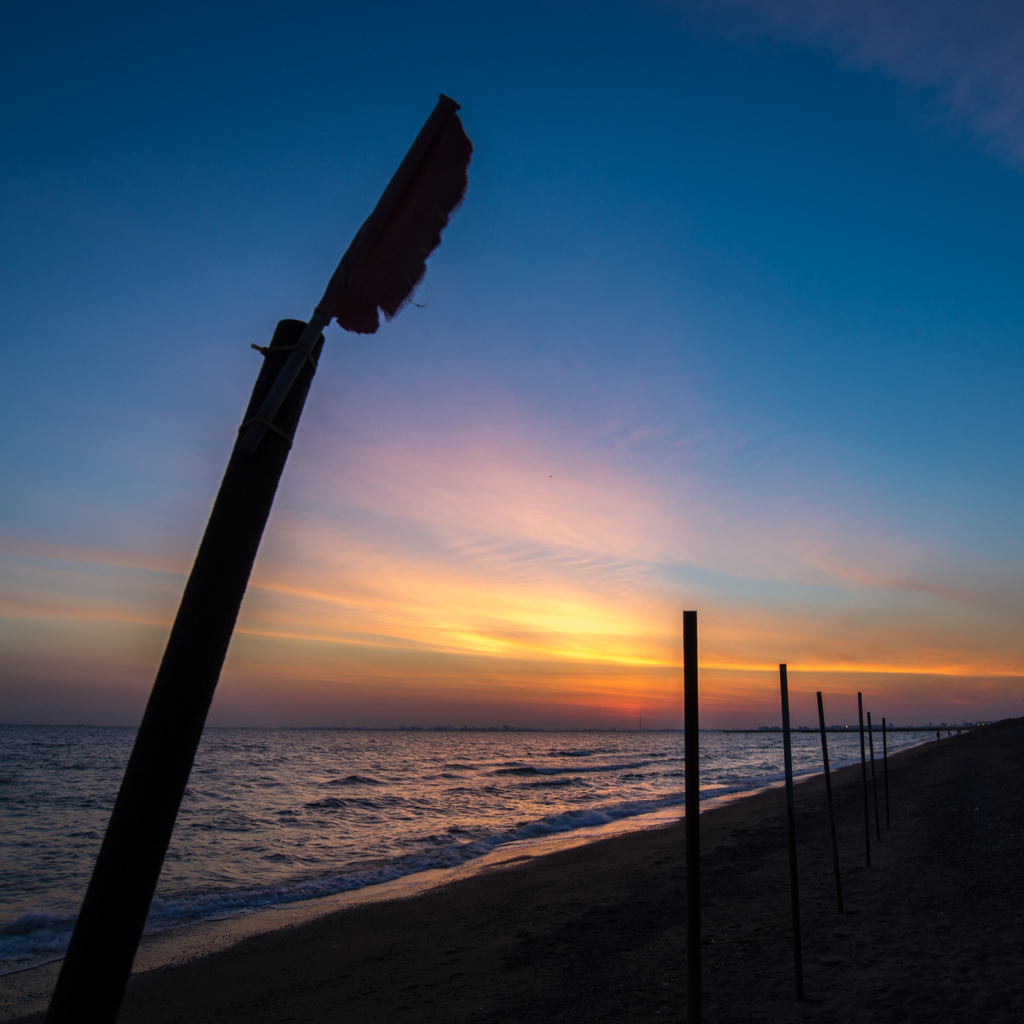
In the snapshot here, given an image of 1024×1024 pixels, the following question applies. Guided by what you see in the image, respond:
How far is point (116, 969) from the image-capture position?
1.47 meters

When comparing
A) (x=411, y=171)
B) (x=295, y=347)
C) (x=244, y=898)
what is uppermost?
(x=411, y=171)

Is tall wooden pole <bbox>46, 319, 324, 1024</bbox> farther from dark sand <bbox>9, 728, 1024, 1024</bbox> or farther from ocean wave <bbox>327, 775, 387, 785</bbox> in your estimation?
ocean wave <bbox>327, 775, 387, 785</bbox>

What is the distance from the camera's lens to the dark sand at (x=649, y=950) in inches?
242

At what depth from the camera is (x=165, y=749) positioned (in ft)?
5.03

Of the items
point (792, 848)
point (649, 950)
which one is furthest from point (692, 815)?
point (649, 950)

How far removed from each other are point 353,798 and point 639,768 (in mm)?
28310

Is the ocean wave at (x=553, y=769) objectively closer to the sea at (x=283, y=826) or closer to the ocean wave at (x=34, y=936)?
the sea at (x=283, y=826)

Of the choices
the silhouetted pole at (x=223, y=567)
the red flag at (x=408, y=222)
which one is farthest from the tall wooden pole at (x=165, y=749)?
the red flag at (x=408, y=222)

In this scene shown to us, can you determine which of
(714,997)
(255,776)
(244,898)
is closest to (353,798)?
(255,776)

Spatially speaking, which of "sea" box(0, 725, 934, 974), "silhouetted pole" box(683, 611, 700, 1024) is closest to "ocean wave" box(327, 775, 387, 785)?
"sea" box(0, 725, 934, 974)

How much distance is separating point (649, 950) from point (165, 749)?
8.24 meters

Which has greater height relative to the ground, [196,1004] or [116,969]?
[116,969]

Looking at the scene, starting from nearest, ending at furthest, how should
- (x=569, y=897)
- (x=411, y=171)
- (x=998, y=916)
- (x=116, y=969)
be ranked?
(x=116, y=969) → (x=411, y=171) → (x=998, y=916) → (x=569, y=897)

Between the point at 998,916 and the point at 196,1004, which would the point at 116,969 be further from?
the point at 998,916
